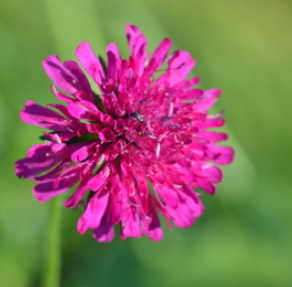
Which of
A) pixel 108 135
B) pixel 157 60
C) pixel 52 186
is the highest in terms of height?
pixel 157 60

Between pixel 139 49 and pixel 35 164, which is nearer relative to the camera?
pixel 35 164

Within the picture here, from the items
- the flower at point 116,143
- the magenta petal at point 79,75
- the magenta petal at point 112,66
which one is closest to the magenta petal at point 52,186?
the flower at point 116,143

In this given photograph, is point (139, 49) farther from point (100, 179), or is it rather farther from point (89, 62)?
point (100, 179)

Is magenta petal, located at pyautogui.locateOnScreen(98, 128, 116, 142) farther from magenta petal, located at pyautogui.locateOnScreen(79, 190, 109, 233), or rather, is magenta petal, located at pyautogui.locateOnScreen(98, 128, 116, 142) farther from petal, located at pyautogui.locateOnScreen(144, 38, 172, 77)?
petal, located at pyautogui.locateOnScreen(144, 38, 172, 77)

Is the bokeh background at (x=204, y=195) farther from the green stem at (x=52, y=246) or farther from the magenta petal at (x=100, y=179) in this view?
the magenta petal at (x=100, y=179)

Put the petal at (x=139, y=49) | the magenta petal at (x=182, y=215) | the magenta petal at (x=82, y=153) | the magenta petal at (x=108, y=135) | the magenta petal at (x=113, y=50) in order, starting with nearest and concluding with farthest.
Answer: the magenta petal at (x=82, y=153)
the magenta petal at (x=108, y=135)
the magenta petal at (x=113, y=50)
the petal at (x=139, y=49)
the magenta petal at (x=182, y=215)

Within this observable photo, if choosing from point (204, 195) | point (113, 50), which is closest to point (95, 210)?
point (113, 50)

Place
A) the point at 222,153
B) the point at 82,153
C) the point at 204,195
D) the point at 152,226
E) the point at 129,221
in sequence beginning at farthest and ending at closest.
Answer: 1. the point at 204,195
2. the point at 222,153
3. the point at 152,226
4. the point at 129,221
5. the point at 82,153

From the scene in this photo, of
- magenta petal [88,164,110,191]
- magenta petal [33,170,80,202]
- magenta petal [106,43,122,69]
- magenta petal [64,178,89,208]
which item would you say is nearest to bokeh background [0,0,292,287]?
magenta petal [33,170,80,202]

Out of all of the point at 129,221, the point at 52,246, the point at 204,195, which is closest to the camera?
the point at 129,221
